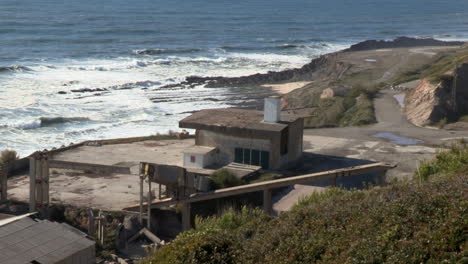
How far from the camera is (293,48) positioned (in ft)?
307

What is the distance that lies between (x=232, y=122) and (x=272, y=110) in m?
1.48

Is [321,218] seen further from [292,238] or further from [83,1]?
[83,1]

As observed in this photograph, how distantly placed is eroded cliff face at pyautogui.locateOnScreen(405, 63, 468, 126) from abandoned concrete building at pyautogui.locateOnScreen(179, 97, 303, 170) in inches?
454

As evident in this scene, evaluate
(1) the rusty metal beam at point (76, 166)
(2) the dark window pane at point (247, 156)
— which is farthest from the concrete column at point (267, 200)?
(1) the rusty metal beam at point (76, 166)

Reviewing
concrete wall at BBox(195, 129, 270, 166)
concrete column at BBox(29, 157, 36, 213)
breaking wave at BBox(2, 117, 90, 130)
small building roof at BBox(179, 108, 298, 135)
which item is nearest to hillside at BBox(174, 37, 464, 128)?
small building roof at BBox(179, 108, 298, 135)

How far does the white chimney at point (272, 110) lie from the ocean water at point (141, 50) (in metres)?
14.6

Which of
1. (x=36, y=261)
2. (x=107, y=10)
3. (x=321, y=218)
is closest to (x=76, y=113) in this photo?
(x=36, y=261)

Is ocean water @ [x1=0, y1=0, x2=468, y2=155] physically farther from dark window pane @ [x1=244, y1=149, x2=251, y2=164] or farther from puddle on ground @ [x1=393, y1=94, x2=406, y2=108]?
dark window pane @ [x1=244, y1=149, x2=251, y2=164]

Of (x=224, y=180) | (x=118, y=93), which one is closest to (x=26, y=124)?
(x=118, y=93)

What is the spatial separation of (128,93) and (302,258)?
48489 mm

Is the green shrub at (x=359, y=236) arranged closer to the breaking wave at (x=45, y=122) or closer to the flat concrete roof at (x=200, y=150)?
the flat concrete roof at (x=200, y=150)

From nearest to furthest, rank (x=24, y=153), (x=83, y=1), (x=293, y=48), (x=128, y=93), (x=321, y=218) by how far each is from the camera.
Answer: (x=321, y=218), (x=24, y=153), (x=128, y=93), (x=293, y=48), (x=83, y=1)

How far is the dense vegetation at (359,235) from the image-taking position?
36.2 feet

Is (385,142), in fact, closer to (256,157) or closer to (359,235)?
(256,157)
